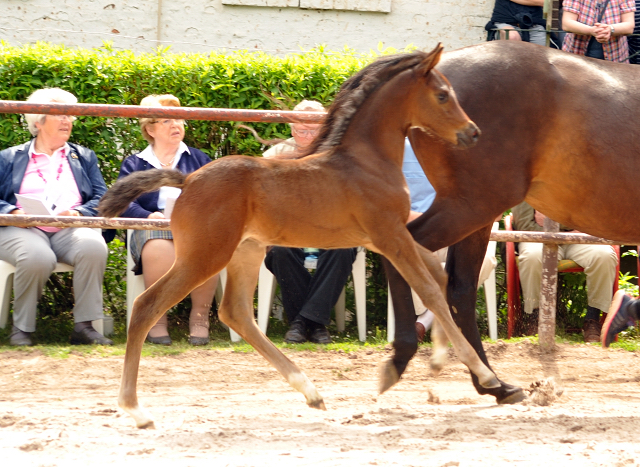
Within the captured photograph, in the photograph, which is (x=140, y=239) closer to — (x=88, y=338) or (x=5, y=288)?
(x=88, y=338)

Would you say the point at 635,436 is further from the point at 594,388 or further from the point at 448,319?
the point at 594,388

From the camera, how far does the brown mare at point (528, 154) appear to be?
370 centimetres

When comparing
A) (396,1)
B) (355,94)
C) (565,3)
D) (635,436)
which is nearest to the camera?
(635,436)

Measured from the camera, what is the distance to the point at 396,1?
9.00 m

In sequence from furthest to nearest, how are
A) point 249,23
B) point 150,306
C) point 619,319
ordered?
point 249,23
point 619,319
point 150,306

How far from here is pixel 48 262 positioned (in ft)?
17.0

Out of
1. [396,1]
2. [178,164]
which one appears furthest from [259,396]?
[396,1]

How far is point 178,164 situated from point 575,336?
321 centimetres

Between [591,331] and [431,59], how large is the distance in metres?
3.13

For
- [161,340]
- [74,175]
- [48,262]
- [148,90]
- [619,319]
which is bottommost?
[161,340]

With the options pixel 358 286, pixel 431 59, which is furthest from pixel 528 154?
pixel 358 286

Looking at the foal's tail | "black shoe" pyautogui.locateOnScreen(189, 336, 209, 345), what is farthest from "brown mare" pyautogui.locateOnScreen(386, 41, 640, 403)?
"black shoe" pyautogui.locateOnScreen(189, 336, 209, 345)

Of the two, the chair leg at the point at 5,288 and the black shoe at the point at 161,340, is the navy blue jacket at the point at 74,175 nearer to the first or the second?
the chair leg at the point at 5,288

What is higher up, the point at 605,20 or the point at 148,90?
the point at 605,20
